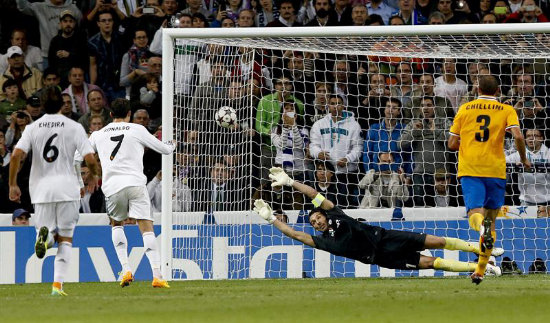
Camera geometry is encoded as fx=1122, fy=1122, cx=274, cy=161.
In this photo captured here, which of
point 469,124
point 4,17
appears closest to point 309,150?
point 469,124

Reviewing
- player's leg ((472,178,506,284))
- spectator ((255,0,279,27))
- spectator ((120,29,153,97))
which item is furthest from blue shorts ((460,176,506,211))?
spectator ((120,29,153,97))

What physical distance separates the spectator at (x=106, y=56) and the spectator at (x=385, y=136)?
→ 4413mm

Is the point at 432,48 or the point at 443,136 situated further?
the point at 443,136

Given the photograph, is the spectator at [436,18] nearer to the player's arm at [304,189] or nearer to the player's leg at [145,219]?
the player's arm at [304,189]

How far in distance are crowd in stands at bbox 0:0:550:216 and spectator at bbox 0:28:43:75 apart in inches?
7.7

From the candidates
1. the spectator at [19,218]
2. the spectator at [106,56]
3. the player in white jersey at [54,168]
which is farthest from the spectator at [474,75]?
the player in white jersey at [54,168]

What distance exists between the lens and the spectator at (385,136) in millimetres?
15945

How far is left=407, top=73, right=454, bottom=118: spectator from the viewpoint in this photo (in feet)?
52.4

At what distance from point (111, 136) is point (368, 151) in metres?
4.98

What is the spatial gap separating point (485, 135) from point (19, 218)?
6610 millimetres

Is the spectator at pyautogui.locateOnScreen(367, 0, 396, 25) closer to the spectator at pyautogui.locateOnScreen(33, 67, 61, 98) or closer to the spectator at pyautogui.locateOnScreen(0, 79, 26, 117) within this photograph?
the spectator at pyautogui.locateOnScreen(33, 67, 61, 98)

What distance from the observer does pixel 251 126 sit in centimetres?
1529

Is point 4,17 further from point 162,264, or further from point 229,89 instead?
point 162,264

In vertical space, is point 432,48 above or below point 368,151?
above
